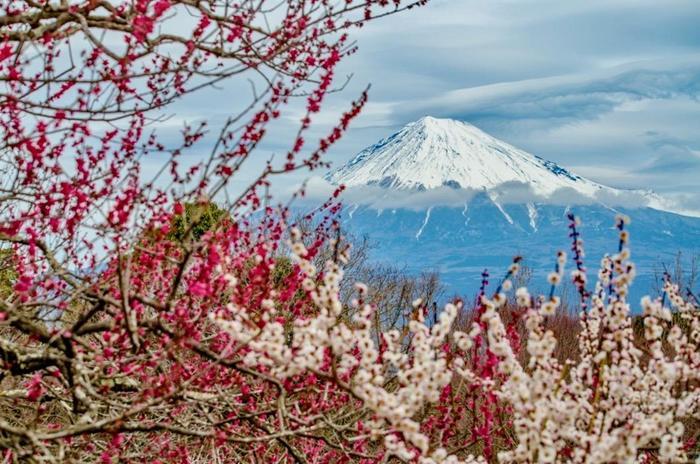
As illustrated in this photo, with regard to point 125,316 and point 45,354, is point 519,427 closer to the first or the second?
point 125,316

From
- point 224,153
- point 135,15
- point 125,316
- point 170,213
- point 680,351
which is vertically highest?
point 135,15

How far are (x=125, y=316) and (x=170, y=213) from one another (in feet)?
3.44

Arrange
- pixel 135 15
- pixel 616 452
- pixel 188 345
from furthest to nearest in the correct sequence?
pixel 135 15 < pixel 188 345 < pixel 616 452

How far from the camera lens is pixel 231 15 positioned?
18.7ft

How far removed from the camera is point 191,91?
550 centimetres

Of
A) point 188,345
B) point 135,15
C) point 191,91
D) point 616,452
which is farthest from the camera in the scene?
point 191,91

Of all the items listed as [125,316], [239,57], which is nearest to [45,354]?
[125,316]

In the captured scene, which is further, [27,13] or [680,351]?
[27,13]

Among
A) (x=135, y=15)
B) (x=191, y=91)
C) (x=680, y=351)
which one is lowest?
(x=680, y=351)

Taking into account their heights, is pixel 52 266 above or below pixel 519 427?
above

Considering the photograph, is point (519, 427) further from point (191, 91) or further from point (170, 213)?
point (191, 91)

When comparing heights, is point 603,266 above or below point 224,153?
below

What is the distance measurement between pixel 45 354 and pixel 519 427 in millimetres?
2671

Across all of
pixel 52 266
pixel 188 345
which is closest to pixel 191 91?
pixel 52 266
